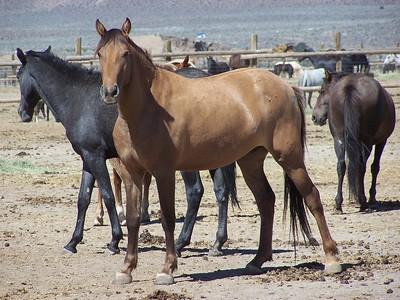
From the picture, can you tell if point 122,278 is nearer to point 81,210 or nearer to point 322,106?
point 81,210

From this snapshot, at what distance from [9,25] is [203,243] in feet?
329

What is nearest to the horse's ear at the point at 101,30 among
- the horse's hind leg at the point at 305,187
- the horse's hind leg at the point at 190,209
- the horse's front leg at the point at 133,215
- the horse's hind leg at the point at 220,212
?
the horse's front leg at the point at 133,215

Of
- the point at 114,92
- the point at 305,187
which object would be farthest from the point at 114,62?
the point at 305,187

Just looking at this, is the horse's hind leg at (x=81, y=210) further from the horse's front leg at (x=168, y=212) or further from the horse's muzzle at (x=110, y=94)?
the horse's muzzle at (x=110, y=94)

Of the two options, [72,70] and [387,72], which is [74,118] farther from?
[387,72]

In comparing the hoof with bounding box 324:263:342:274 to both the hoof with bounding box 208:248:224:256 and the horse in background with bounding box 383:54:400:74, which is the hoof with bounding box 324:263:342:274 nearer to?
the hoof with bounding box 208:248:224:256

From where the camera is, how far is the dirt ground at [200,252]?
291 inches

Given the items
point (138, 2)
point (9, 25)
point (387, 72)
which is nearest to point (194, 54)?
point (387, 72)

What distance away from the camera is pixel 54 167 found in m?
15.4

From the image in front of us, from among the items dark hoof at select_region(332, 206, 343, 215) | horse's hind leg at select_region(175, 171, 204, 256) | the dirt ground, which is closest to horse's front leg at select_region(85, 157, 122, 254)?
the dirt ground

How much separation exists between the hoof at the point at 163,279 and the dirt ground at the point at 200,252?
0.07 metres

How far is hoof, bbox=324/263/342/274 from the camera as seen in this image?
7.75 metres

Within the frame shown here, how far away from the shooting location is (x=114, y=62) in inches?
291

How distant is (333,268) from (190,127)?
5.09 feet
